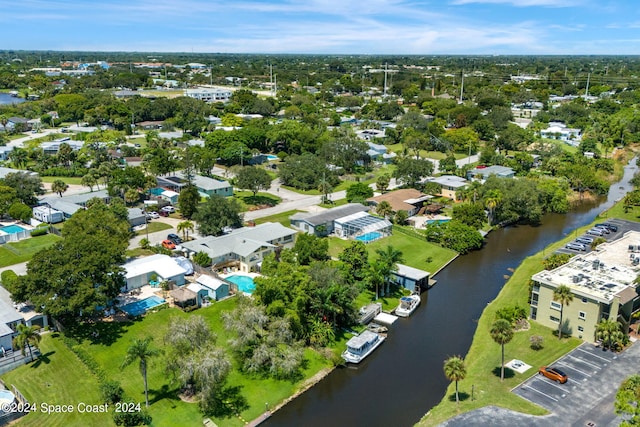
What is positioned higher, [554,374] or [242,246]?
[242,246]

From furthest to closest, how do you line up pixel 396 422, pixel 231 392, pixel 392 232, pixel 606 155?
pixel 606 155 < pixel 392 232 < pixel 231 392 < pixel 396 422

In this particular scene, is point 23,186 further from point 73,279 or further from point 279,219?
point 73,279

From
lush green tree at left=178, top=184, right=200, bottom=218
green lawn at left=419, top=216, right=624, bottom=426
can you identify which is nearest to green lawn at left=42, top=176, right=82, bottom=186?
lush green tree at left=178, top=184, right=200, bottom=218

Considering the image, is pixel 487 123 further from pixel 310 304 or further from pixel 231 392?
pixel 231 392

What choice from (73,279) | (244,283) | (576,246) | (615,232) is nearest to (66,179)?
(244,283)

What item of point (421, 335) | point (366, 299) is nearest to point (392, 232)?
point (366, 299)
